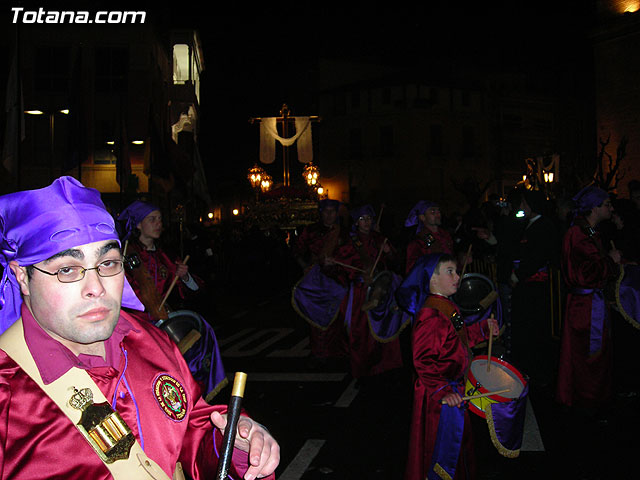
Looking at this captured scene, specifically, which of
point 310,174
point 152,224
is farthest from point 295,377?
point 310,174

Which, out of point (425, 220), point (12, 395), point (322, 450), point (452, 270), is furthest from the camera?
point (425, 220)

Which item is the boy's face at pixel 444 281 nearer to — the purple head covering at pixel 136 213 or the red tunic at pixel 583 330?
the red tunic at pixel 583 330

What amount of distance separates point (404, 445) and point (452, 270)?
1.93 meters

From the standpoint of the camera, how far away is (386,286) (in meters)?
8.18

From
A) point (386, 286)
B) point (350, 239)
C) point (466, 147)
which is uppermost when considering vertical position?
point (466, 147)

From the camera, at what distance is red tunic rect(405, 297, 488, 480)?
4.07 meters

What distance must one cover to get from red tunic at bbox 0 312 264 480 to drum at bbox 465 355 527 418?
2.36m

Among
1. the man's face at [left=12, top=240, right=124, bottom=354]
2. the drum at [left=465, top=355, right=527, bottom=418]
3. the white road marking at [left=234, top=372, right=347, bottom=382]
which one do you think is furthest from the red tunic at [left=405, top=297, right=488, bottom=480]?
the white road marking at [left=234, top=372, right=347, bottom=382]

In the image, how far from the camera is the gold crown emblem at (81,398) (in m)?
1.88

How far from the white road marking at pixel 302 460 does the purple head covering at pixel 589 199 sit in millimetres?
3361

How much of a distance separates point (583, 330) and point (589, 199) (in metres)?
1.27

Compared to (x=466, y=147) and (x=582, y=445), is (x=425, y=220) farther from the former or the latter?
(x=466, y=147)

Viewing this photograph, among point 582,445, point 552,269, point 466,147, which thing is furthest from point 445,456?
point 466,147

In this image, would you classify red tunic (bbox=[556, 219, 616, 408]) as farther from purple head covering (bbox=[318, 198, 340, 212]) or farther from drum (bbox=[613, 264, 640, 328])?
purple head covering (bbox=[318, 198, 340, 212])
